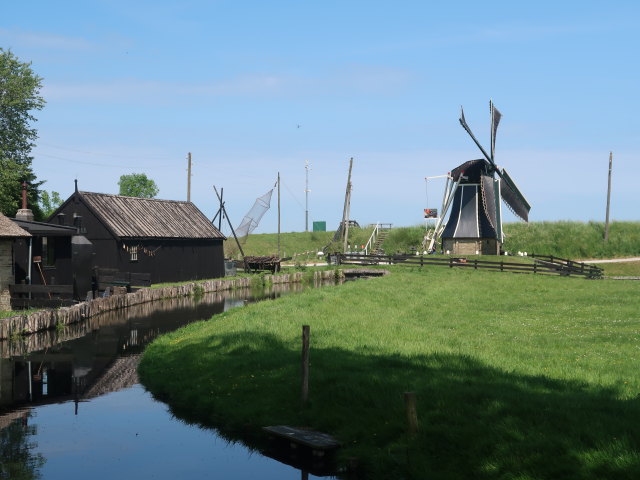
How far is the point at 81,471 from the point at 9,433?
10.0 feet

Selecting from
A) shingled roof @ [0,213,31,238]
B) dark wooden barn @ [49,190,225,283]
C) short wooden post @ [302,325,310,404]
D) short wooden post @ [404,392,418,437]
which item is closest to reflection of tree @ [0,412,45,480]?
short wooden post @ [302,325,310,404]

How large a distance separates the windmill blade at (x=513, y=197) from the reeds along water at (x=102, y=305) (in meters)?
22.1

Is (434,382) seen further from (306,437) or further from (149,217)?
(149,217)

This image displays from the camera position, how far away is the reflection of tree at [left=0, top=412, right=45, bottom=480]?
12.6 meters

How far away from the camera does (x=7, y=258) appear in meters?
33.2

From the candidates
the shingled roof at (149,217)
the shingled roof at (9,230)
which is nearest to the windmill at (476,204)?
the shingled roof at (149,217)

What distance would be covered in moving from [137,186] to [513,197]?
201 ft

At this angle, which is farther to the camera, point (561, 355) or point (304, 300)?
point (304, 300)

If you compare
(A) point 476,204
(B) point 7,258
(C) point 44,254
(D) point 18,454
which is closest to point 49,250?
(C) point 44,254

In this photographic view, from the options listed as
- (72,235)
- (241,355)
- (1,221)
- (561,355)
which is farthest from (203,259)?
(561,355)

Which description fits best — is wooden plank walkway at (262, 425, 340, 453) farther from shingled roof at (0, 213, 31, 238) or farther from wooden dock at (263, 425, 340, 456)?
shingled roof at (0, 213, 31, 238)

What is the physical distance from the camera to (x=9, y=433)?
49.5 ft

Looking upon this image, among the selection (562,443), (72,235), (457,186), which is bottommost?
(562,443)

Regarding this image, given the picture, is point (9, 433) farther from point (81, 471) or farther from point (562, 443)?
point (562, 443)
